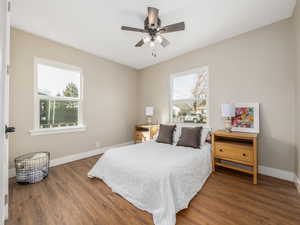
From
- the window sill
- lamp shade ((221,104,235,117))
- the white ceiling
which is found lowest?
the window sill

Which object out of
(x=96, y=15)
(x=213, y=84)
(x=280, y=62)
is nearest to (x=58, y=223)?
(x=96, y=15)

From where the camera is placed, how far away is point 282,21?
7.13 feet

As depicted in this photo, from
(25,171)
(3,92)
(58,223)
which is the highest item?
(3,92)

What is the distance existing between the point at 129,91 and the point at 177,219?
369cm

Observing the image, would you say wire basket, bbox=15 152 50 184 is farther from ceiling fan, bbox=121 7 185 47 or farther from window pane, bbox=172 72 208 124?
window pane, bbox=172 72 208 124

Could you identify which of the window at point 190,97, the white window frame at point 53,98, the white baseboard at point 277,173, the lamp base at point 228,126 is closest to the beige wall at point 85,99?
the white window frame at point 53,98

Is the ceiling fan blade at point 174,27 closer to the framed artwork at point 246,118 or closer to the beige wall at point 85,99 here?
the framed artwork at point 246,118

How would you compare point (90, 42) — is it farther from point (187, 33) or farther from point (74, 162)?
point (74, 162)

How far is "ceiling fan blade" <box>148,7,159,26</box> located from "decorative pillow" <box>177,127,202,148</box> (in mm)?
1999

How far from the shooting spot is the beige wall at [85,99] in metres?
2.39

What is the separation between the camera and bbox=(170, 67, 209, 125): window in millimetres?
3127

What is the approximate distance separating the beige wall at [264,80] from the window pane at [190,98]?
0.22 m

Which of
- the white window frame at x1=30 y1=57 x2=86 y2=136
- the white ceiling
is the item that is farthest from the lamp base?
the white window frame at x1=30 y1=57 x2=86 y2=136

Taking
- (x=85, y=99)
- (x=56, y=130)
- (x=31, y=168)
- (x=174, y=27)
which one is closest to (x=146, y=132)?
(x=85, y=99)
